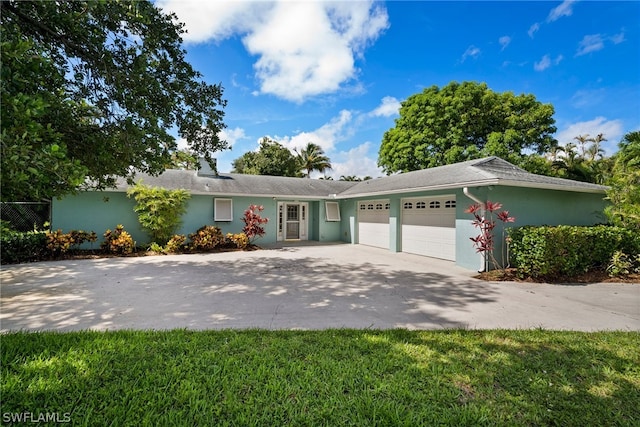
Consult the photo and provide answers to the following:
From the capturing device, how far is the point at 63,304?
483 centimetres

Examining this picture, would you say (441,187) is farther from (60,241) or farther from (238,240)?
(60,241)

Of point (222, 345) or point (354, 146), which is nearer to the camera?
point (222, 345)

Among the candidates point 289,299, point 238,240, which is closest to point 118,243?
point 238,240

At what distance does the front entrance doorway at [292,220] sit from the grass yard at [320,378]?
464 inches

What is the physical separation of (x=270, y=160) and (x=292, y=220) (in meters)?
12.3

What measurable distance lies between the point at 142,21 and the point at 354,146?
19.6 m

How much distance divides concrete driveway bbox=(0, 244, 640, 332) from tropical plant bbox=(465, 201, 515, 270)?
85 cm

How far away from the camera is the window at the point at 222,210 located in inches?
512

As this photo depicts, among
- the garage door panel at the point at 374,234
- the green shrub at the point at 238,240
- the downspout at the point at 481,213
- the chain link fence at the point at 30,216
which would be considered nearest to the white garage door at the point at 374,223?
the garage door panel at the point at 374,234

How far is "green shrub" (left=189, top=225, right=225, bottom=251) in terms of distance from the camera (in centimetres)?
1141

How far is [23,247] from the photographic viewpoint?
8.62 metres

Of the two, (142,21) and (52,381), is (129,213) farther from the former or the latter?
→ (52,381)

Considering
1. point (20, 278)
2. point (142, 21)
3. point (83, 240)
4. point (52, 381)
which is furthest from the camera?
point (83, 240)

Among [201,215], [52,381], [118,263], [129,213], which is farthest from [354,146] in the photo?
[52,381]
